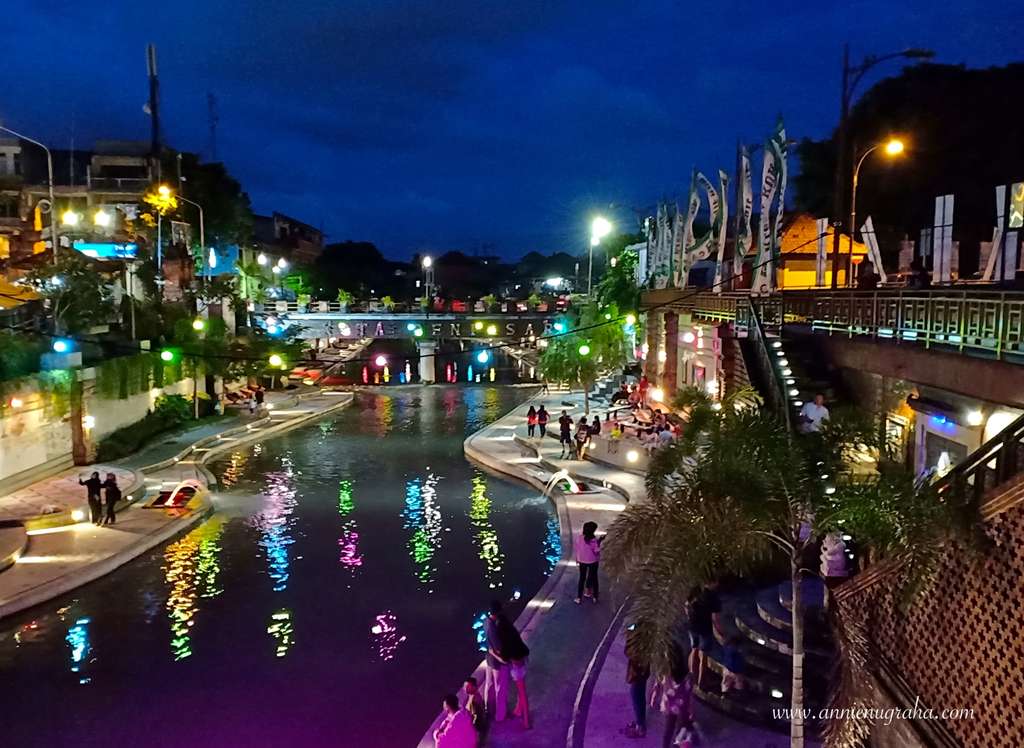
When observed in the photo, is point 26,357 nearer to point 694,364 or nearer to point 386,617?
point 386,617

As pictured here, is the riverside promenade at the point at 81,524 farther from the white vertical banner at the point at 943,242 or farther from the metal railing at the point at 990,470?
the white vertical banner at the point at 943,242

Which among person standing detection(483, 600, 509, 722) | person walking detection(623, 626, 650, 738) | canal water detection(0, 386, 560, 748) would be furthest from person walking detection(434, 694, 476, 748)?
person walking detection(623, 626, 650, 738)

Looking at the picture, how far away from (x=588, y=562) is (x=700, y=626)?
3.62m

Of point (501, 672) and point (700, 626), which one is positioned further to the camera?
point (700, 626)

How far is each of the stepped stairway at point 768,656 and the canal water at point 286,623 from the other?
3683mm

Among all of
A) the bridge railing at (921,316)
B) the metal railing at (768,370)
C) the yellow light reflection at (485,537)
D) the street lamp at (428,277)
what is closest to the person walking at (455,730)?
the yellow light reflection at (485,537)

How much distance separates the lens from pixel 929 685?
7477mm

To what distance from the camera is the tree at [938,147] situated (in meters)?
36.8

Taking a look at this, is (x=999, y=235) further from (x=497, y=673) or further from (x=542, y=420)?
(x=542, y=420)

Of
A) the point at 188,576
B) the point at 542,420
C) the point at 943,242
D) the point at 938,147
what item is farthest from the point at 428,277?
the point at 943,242

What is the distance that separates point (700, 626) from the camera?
33.3 ft

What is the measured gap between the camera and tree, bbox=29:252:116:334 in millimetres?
27766

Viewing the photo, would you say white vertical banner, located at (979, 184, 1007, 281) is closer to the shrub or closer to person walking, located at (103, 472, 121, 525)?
person walking, located at (103, 472, 121, 525)

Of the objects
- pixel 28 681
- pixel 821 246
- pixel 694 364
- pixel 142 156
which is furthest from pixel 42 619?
pixel 142 156
